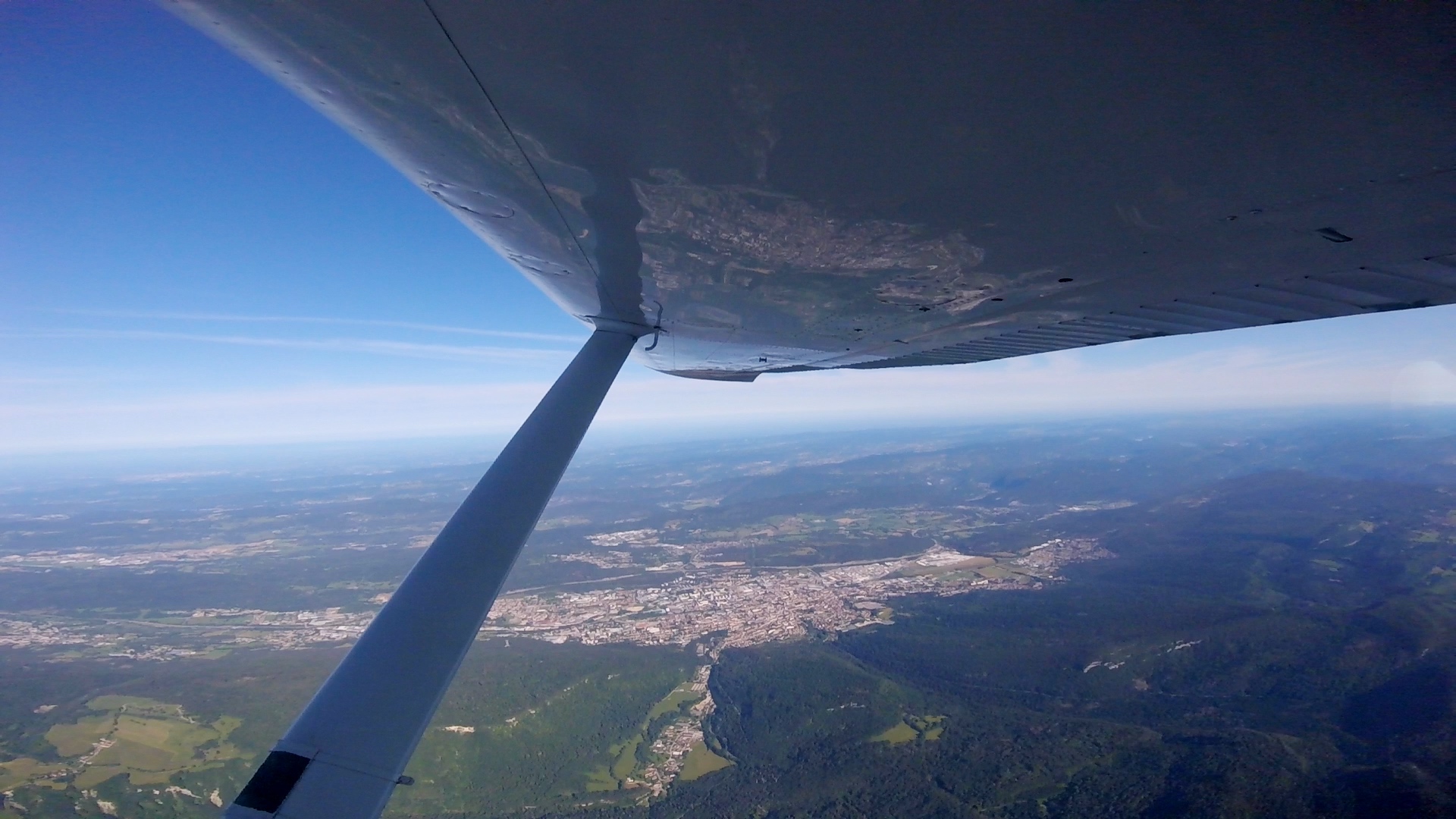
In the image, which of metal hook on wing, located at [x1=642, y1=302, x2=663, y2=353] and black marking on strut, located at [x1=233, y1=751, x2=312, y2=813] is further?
metal hook on wing, located at [x1=642, y1=302, x2=663, y2=353]

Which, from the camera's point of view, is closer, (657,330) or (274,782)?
(274,782)

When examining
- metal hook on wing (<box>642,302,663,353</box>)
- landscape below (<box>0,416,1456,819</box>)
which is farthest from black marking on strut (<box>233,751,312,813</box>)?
landscape below (<box>0,416,1456,819</box>)

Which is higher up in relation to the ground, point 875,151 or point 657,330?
point 657,330

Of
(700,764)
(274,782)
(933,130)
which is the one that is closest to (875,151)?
(933,130)

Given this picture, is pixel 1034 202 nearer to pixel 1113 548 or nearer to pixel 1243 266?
pixel 1243 266

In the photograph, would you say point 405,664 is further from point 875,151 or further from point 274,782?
point 875,151

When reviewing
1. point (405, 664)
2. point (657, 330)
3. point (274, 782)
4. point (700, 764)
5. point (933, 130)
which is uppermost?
point (657, 330)

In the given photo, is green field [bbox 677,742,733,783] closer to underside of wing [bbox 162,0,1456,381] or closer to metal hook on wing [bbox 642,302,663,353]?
metal hook on wing [bbox 642,302,663,353]
